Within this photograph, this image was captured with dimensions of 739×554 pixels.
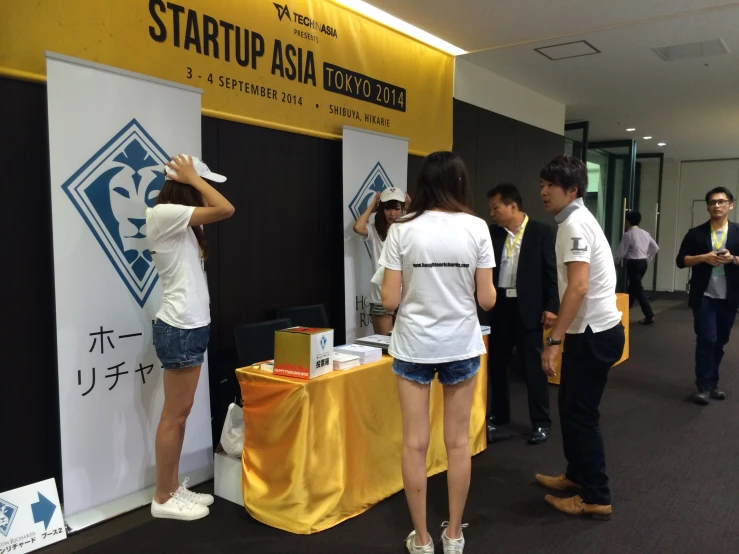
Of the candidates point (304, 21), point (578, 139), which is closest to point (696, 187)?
point (578, 139)

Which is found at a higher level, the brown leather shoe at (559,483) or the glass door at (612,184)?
the glass door at (612,184)

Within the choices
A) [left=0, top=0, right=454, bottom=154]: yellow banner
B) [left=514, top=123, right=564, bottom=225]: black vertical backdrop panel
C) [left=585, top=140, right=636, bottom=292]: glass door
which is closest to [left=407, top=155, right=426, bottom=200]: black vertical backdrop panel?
[left=0, top=0, right=454, bottom=154]: yellow banner

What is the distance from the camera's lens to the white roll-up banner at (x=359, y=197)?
147 inches

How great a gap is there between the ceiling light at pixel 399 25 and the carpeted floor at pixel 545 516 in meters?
2.91

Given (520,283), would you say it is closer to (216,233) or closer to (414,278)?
(414,278)

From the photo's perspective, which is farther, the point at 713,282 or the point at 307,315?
the point at 713,282

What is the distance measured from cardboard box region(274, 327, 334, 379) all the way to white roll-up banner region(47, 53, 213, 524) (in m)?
0.70

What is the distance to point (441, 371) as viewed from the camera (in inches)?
77.8

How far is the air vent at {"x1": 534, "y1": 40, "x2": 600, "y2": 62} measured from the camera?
14.8 ft

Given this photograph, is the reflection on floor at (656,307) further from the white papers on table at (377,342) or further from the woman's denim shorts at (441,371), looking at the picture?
the woman's denim shorts at (441,371)

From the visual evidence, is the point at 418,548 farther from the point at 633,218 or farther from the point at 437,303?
the point at 633,218

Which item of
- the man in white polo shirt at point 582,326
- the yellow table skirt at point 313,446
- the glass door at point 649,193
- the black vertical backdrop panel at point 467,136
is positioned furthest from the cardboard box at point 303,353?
the glass door at point 649,193

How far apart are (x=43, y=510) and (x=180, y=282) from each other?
1.05 metres

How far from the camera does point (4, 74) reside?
2.25m
